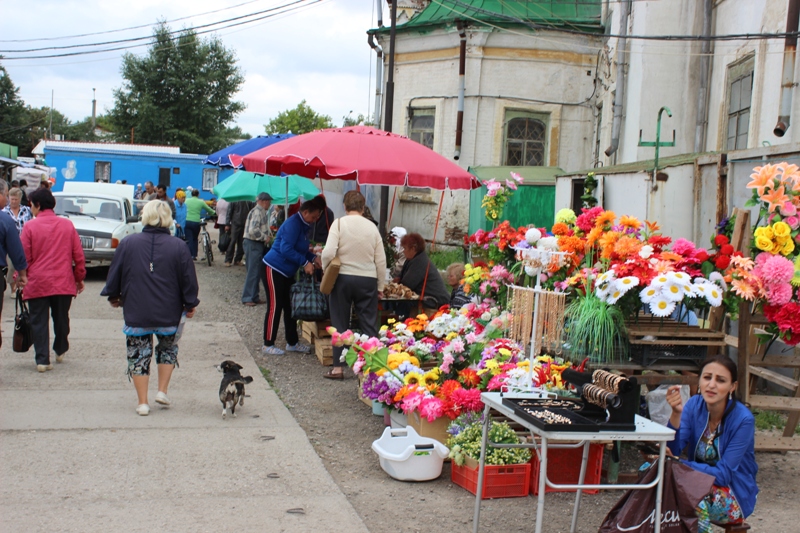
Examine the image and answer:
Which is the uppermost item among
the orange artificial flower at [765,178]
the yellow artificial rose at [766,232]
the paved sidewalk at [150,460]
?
the orange artificial flower at [765,178]

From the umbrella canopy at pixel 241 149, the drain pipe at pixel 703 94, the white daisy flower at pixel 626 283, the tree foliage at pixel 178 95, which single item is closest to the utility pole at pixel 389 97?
the umbrella canopy at pixel 241 149

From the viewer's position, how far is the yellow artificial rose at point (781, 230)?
522 centimetres

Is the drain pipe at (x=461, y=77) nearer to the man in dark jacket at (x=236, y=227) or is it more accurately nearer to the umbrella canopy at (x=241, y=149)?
the man in dark jacket at (x=236, y=227)

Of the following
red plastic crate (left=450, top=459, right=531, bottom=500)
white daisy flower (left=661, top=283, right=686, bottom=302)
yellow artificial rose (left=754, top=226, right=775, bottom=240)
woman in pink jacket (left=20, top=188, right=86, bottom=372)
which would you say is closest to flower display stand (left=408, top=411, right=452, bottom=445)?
red plastic crate (left=450, top=459, right=531, bottom=500)

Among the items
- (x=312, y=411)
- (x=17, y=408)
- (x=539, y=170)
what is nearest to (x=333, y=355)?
(x=312, y=411)

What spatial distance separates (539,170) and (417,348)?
12.8m

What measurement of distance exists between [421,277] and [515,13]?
12268 mm

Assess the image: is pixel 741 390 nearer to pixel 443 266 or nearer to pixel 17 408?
pixel 17 408

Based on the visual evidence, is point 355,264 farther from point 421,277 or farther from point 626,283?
point 626,283

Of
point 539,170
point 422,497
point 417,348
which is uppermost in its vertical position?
point 539,170

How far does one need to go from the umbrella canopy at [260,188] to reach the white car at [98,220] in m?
1.96

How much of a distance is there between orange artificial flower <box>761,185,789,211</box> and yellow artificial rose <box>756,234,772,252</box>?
0.69 ft

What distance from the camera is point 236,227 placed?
18.5 meters

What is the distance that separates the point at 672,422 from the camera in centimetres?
446
